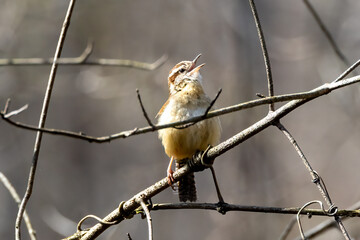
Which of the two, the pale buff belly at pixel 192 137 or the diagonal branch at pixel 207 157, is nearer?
the diagonal branch at pixel 207 157

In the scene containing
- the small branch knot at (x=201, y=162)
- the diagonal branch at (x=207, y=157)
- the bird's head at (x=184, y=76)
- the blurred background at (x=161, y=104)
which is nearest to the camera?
the diagonal branch at (x=207, y=157)

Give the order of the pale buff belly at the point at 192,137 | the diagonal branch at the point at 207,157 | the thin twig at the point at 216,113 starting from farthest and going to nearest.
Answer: the pale buff belly at the point at 192,137 → the diagonal branch at the point at 207,157 → the thin twig at the point at 216,113

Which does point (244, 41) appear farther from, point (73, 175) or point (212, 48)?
point (73, 175)

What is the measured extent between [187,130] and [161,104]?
18.4 feet

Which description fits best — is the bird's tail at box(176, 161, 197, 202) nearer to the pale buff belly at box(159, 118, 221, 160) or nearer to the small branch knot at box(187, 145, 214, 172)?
the pale buff belly at box(159, 118, 221, 160)

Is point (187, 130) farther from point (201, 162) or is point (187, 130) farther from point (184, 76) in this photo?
point (201, 162)

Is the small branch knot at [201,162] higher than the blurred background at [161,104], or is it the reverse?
the blurred background at [161,104]

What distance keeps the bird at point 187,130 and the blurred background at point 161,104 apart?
339 centimetres

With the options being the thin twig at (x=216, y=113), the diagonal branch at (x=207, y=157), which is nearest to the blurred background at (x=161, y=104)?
the diagonal branch at (x=207, y=157)

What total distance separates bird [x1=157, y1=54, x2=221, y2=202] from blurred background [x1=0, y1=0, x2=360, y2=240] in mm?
3392

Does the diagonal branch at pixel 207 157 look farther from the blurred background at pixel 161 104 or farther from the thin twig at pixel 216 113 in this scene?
the blurred background at pixel 161 104

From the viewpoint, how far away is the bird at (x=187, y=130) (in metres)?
3.78

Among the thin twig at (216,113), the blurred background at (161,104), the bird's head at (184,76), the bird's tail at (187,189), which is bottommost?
the thin twig at (216,113)

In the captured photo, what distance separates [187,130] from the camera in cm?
378
